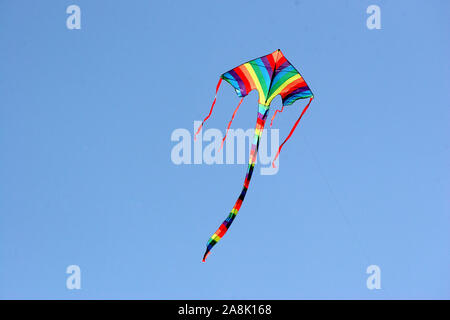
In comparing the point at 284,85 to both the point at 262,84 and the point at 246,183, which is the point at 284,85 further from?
the point at 246,183

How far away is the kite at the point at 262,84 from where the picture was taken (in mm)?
2992

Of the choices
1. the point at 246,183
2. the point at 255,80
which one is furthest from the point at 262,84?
the point at 246,183

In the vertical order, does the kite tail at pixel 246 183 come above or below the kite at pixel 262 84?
below

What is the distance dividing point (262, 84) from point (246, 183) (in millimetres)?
584

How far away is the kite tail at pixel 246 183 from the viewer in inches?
116

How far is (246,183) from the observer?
2.99 m

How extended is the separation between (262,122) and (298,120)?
203 mm

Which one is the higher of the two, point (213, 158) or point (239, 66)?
point (239, 66)

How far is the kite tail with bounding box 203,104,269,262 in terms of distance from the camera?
295 centimetres
